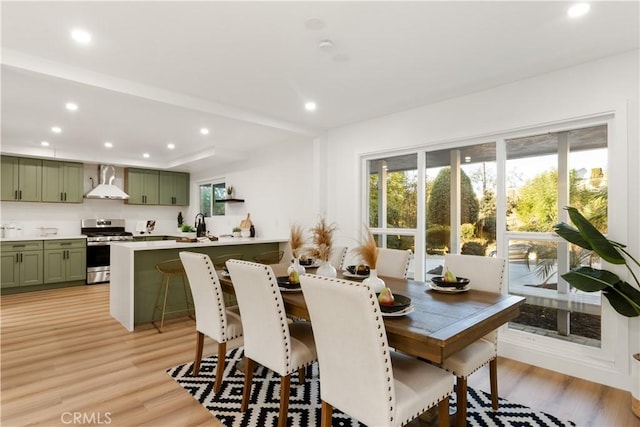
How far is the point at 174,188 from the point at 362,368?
7.35 metres

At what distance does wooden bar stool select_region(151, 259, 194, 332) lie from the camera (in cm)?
389

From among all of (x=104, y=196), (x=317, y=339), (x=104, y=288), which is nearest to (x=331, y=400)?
(x=317, y=339)

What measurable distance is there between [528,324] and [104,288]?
6.35m

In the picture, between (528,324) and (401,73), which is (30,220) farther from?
(528,324)

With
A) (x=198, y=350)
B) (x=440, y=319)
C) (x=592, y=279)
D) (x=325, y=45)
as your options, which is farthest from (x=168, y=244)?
(x=592, y=279)

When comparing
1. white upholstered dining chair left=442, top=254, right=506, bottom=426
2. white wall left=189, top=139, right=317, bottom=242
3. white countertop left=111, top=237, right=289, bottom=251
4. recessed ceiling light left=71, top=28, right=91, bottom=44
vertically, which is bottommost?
white upholstered dining chair left=442, top=254, right=506, bottom=426

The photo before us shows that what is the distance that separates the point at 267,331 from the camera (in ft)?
6.74

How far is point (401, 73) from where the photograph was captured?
3.05 m

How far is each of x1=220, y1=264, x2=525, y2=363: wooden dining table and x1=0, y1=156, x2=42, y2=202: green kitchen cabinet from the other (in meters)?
6.17

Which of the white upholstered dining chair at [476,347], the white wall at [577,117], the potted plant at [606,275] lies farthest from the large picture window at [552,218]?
the white upholstered dining chair at [476,347]

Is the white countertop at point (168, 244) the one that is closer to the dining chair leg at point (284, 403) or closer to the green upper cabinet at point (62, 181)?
the dining chair leg at point (284, 403)

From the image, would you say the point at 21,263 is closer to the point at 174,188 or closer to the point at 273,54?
the point at 174,188

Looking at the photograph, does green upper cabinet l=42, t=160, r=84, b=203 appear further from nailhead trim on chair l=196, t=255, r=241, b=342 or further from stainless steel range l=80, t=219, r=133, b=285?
nailhead trim on chair l=196, t=255, r=241, b=342

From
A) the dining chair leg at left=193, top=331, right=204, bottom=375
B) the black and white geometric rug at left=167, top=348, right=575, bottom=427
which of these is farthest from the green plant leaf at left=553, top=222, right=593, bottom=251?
the dining chair leg at left=193, top=331, right=204, bottom=375
